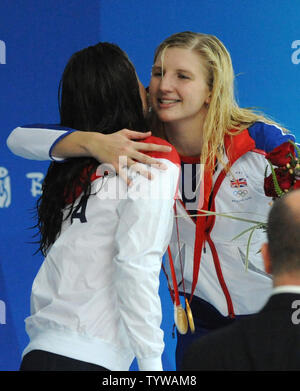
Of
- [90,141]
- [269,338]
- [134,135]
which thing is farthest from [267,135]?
[269,338]

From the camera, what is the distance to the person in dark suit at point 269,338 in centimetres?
93

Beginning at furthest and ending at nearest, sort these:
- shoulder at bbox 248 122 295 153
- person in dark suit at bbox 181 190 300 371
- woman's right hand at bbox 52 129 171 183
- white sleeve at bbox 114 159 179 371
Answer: shoulder at bbox 248 122 295 153
woman's right hand at bbox 52 129 171 183
white sleeve at bbox 114 159 179 371
person in dark suit at bbox 181 190 300 371

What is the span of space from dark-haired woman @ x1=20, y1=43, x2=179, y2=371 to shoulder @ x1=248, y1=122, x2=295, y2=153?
0.34m

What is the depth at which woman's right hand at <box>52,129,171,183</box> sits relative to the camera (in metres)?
1.39

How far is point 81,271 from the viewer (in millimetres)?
1340

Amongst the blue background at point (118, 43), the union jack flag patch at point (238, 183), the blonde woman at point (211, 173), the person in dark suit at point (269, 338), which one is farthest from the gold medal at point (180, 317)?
the blue background at point (118, 43)

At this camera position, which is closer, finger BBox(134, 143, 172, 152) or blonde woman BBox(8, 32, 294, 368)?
finger BBox(134, 143, 172, 152)

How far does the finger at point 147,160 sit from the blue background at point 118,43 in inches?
56.6

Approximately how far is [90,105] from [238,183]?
1.72ft

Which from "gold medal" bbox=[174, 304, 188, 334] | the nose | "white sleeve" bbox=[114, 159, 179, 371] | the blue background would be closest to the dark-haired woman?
"white sleeve" bbox=[114, 159, 179, 371]

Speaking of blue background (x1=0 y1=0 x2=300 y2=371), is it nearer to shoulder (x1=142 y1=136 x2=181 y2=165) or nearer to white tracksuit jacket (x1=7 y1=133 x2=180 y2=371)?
shoulder (x1=142 y1=136 x2=181 y2=165)

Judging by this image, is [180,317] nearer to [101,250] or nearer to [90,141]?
[101,250]

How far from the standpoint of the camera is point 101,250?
4.42ft

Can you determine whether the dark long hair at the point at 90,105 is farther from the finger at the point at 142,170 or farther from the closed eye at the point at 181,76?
the closed eye at the point at 181,76
